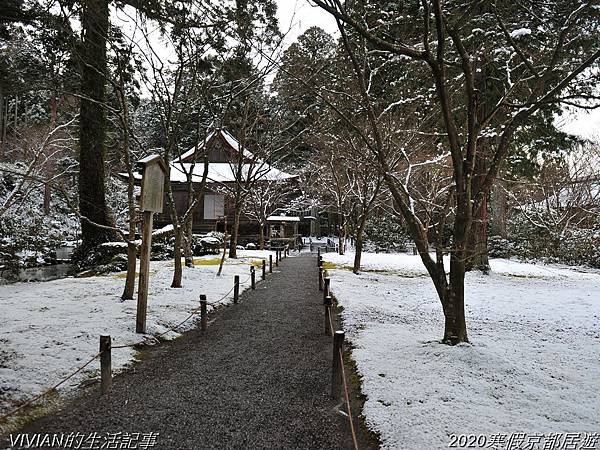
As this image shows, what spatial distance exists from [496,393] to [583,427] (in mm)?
910

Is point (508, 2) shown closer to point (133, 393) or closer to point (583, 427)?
point (583, 427)

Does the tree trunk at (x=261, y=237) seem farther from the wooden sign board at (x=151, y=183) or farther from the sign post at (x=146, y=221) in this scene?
the sign post at (x=146, y=221)

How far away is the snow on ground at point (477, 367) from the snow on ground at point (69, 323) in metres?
3.52

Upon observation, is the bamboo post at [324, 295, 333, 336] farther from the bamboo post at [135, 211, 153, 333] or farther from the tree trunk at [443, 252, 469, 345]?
the bamboo post at [135, 211, 153, 333]

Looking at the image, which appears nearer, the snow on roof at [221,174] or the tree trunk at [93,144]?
the tree trunk at [93,144]

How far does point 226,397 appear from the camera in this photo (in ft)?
15.6

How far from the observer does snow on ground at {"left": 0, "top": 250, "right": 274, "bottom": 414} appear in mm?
4941

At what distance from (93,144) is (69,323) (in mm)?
9442

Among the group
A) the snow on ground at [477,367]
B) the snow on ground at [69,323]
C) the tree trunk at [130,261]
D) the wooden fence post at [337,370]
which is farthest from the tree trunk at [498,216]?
the wooden fence post at [337,370]

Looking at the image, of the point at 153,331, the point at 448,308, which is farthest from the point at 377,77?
the point at 153,331

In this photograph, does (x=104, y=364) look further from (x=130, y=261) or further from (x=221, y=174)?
(x=221, y=174)

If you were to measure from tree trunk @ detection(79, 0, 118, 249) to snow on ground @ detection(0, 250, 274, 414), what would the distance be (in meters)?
2.47

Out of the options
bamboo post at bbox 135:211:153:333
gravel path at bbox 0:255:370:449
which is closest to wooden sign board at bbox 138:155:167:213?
bamboo post at bbox 135:211:153:333

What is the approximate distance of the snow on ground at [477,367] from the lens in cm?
391
